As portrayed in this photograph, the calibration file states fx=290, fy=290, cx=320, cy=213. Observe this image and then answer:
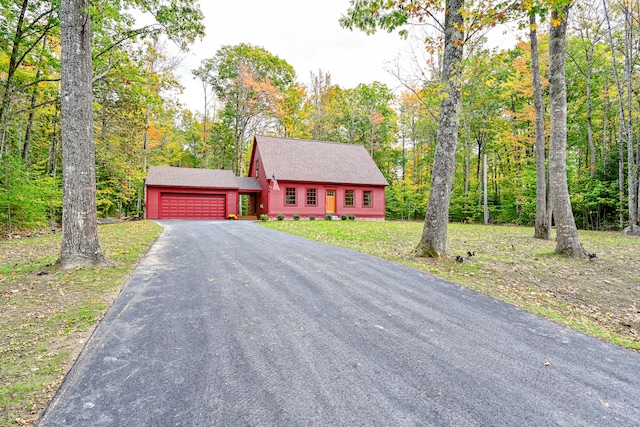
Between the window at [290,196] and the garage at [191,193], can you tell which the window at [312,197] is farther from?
the garage at [191,193]

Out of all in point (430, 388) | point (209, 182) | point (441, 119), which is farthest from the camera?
point (209, 182)

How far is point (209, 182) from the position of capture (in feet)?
66.8

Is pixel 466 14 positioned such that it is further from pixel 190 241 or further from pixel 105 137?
pixel 105 137

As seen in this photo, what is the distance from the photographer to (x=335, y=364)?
2.37 m

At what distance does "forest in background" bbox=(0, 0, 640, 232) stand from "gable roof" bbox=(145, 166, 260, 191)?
3.60 feet

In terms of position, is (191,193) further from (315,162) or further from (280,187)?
(315,162)

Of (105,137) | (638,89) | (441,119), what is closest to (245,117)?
(105,137)

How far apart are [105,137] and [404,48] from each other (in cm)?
1570

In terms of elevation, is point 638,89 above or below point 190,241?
above

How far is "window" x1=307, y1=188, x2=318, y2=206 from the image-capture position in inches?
816

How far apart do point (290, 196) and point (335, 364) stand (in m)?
18.2

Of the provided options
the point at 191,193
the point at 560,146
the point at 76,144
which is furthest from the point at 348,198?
the point at 76,144

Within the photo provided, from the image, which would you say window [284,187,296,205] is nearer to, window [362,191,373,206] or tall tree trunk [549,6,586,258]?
window [362,191,373,206]

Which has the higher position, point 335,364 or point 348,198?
point 348,198
